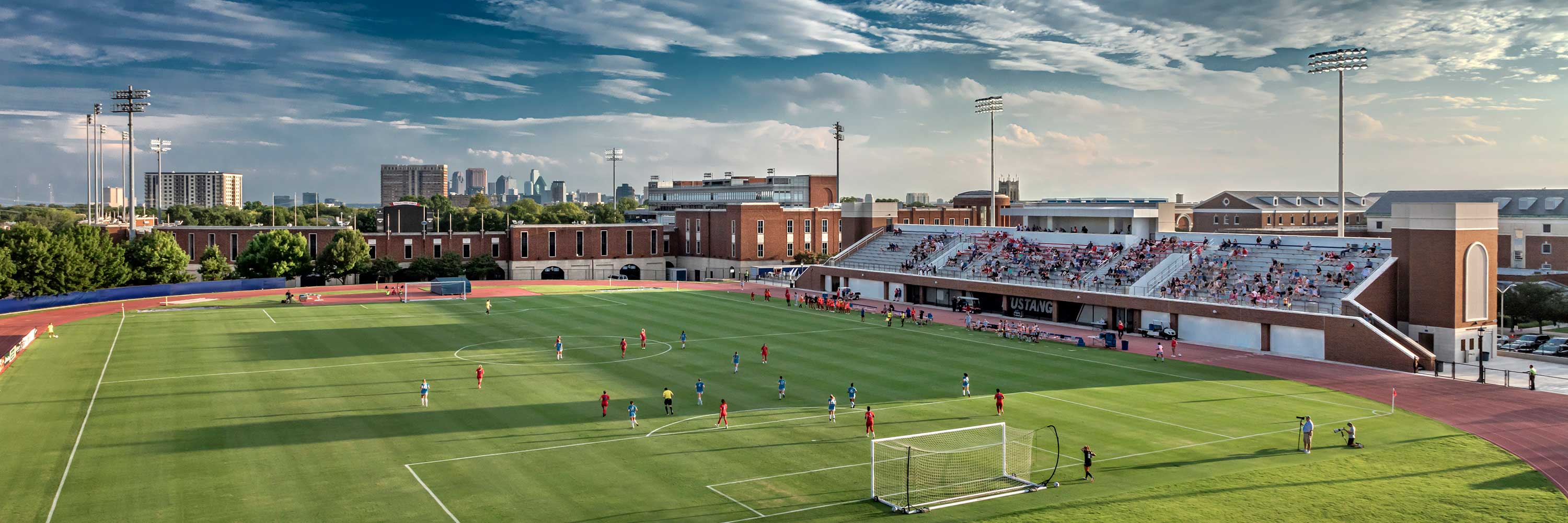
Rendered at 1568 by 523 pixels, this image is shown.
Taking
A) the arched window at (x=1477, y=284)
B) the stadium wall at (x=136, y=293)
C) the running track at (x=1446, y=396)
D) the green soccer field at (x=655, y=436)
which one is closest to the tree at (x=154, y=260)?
the stadium wall at (x=136, y=293)

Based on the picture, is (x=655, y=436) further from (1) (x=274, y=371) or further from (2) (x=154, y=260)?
(2) (x=154, y=260)

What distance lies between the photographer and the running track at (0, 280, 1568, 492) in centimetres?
3403

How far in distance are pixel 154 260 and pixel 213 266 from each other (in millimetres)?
8531

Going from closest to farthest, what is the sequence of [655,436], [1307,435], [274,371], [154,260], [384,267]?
1. [1307,435]
2. [655,436]
3. [274,371]
4. [154,260]
5. [384,267]

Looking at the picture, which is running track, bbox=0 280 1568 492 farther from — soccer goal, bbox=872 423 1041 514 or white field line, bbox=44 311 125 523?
soccer goal, bbox=872 423 1041 514

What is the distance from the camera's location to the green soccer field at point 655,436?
27.2 meters

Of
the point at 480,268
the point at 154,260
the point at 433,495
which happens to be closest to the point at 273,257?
the point at 154,260

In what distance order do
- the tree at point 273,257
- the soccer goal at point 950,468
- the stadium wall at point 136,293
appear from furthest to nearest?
1. the tree at point 273,257
2. the stadium wall at point 136,293
3. the soccer goal at point 950,468

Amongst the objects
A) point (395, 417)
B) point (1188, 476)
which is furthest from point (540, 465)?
point (1188, 476)

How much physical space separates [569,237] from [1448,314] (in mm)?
93542

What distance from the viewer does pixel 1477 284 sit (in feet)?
175

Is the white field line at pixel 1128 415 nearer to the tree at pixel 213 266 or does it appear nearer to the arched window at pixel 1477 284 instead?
the arched window at pixel 1477 284

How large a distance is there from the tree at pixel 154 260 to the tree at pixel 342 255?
13.3 meters

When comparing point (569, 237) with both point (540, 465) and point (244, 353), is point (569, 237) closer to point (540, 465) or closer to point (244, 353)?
point (244, 353)
